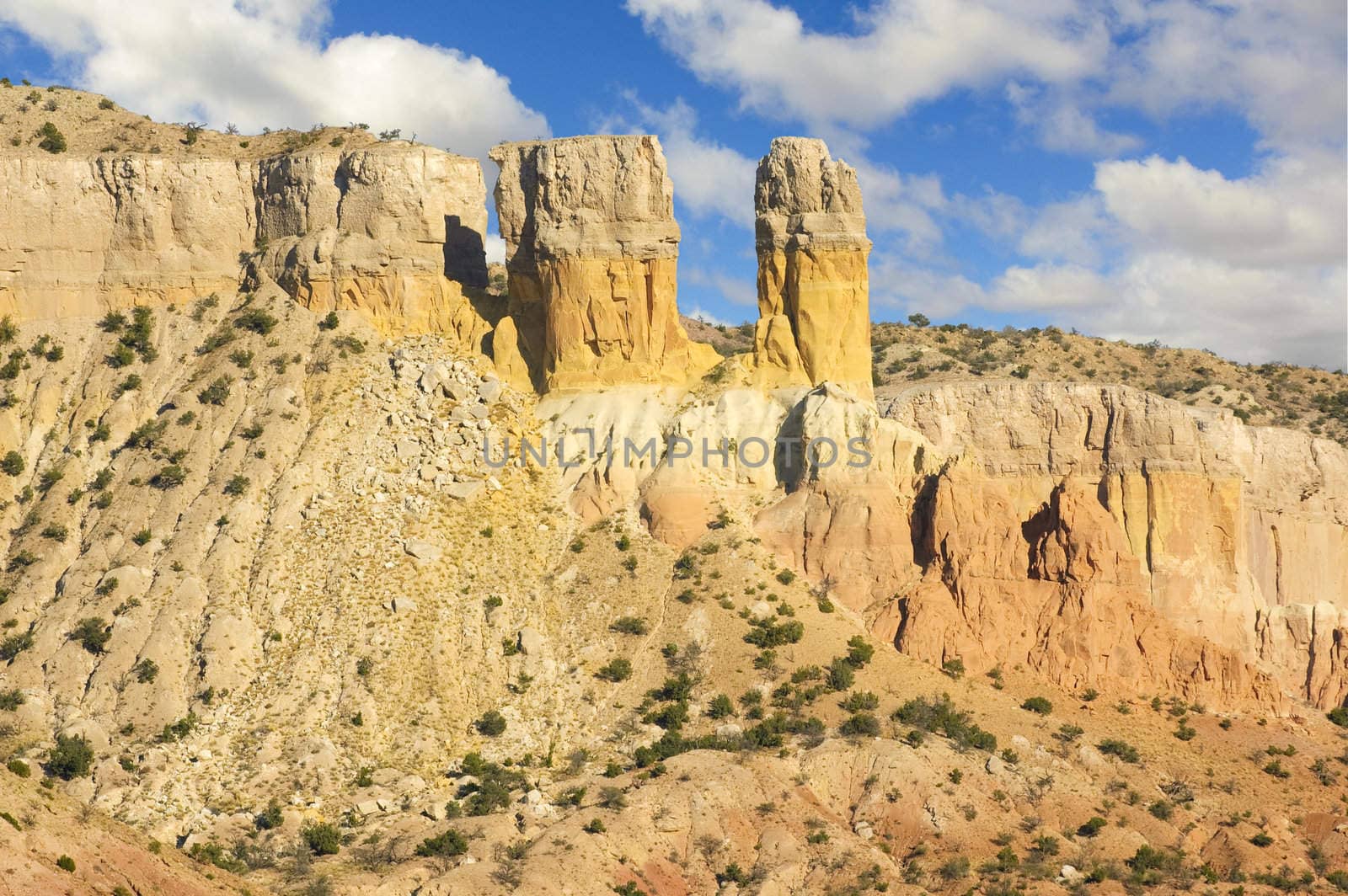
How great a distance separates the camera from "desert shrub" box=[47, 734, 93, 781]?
50000mm

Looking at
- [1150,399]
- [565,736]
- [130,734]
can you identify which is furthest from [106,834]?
[1150,399]

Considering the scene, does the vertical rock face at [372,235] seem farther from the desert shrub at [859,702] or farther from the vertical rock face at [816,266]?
the desert shrub at [859,702]

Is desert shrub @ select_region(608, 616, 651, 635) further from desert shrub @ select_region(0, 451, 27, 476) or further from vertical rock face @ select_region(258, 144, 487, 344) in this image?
desert shrub @ select_region(0, 451, 27, 476)

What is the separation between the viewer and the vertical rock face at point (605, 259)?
213ft

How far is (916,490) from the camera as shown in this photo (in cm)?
6112

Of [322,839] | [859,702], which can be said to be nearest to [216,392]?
[322,839]

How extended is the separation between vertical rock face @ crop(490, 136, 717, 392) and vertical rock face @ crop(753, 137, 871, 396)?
3593 mm

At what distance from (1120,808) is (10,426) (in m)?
39.9

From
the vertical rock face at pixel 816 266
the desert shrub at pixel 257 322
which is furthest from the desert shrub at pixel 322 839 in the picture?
the vertical rock face at pixel 816 266

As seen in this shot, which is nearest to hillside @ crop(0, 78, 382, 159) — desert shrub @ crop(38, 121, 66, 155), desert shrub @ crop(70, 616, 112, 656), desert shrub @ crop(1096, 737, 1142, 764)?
desert shrub @ crop(38, 121, 66, 155)

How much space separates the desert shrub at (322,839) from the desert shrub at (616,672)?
10.8 m

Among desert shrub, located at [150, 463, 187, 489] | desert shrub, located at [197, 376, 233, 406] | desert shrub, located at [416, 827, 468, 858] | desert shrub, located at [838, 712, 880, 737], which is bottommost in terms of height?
desert shrub, located at [416, 827, 468, 858]

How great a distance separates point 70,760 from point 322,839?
8040mm

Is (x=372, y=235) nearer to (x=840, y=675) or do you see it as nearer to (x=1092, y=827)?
(x=840, y=675)
